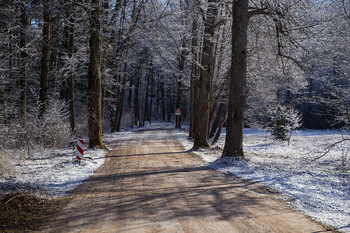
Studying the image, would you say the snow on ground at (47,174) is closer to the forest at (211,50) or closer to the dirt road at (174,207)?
the dirt road at (174,207)

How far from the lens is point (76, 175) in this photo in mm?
8406

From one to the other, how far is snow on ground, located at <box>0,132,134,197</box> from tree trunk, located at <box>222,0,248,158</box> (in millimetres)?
5064

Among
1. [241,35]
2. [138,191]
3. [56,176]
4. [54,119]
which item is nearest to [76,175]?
[56,176]

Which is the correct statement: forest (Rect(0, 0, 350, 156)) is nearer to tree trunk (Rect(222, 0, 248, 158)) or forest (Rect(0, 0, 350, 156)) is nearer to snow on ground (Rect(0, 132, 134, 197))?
tree trunk (Rect(222, 0, 248, 158))

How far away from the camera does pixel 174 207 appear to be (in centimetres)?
528

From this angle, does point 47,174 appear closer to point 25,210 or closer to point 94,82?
point 25,210

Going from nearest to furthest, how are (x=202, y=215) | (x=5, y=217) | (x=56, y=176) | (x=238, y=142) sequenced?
(x=5, y=217) < (x=202, y=215) < (x=56, y=176) < (x=238, y=142)

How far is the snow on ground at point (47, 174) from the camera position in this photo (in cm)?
638

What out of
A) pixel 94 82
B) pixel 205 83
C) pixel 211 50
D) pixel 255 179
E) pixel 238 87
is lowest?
pixel 255 179

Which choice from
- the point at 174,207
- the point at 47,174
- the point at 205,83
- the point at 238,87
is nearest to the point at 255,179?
the point at 174,207

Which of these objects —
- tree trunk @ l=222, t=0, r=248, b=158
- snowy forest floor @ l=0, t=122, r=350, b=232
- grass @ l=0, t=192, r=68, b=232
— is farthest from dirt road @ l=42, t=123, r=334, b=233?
tree trunk @ l=222, t=0, r=248, b=158

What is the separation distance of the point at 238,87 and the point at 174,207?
6650 millimetres

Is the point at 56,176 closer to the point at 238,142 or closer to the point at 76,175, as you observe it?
the point at 76,175

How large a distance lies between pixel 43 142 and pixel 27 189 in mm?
7630
